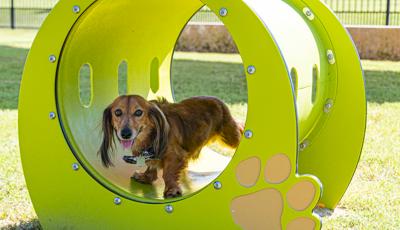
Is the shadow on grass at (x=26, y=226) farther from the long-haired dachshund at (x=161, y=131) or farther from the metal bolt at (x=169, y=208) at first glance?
the metal bolt at (x=169, y=208)

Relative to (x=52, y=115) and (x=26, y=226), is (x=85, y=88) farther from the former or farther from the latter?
(x=52, y=115)

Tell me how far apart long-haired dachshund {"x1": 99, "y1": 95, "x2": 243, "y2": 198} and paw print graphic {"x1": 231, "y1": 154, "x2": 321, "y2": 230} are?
0.59 m

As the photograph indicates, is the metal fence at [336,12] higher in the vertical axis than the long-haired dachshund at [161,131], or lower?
higher

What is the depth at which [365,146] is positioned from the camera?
629 cm

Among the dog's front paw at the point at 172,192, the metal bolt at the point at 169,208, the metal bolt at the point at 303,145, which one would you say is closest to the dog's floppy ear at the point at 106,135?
the dog's front paw at the point at 172,192

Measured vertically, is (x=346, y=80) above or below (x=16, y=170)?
above

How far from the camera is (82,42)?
4.23m

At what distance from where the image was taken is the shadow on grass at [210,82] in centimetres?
880

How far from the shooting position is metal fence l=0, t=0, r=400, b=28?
Result: 619 inches

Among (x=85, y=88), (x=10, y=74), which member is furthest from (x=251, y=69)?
(x=10, y=74)

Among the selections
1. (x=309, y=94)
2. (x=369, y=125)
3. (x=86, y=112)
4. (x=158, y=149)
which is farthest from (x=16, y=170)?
(x=369, y=125)

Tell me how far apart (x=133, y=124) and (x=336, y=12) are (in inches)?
512

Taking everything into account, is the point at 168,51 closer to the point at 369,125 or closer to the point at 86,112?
the point at 86,112

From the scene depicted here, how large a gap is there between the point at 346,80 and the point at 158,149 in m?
1.32
